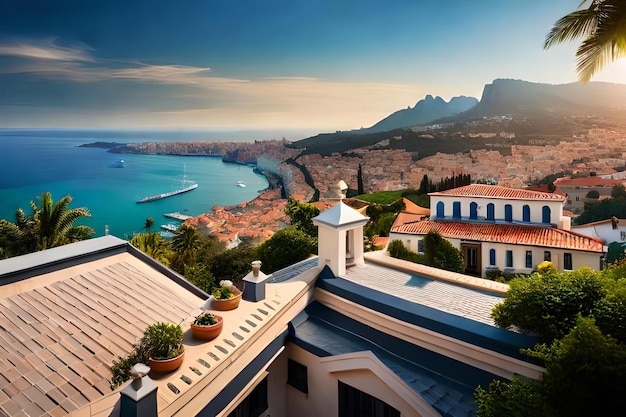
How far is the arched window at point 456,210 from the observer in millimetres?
20266

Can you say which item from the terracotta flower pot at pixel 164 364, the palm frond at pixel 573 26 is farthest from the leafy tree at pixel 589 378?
the palm frond at pixel 573 26

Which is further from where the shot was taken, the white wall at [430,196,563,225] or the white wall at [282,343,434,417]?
the white wall at [430,196,563,225]

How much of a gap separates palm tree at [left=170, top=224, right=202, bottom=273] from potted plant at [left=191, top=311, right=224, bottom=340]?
14.9m

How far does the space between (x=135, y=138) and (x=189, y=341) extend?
57.9m

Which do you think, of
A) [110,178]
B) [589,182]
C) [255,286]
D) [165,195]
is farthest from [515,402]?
[110,178]

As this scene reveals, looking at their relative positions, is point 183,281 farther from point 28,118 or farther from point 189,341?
point 28,118

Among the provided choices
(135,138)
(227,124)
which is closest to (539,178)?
(227,124)

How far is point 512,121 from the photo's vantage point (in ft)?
198

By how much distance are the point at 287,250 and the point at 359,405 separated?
8415 millimetres

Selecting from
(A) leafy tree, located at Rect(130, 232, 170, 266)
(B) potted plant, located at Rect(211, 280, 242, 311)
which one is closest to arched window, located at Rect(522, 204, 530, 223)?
(A) leafy tree, located at Rect(130, 232, 170, 266)

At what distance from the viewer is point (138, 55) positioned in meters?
43.1

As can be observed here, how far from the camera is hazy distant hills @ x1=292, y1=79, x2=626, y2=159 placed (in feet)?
175

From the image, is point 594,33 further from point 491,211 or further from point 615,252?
point 615,252

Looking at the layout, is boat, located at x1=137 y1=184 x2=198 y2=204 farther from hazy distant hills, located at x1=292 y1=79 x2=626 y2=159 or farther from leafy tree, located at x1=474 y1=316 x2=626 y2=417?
leafy tree, located at x1=474 y1=316 x2=626 y2=417
